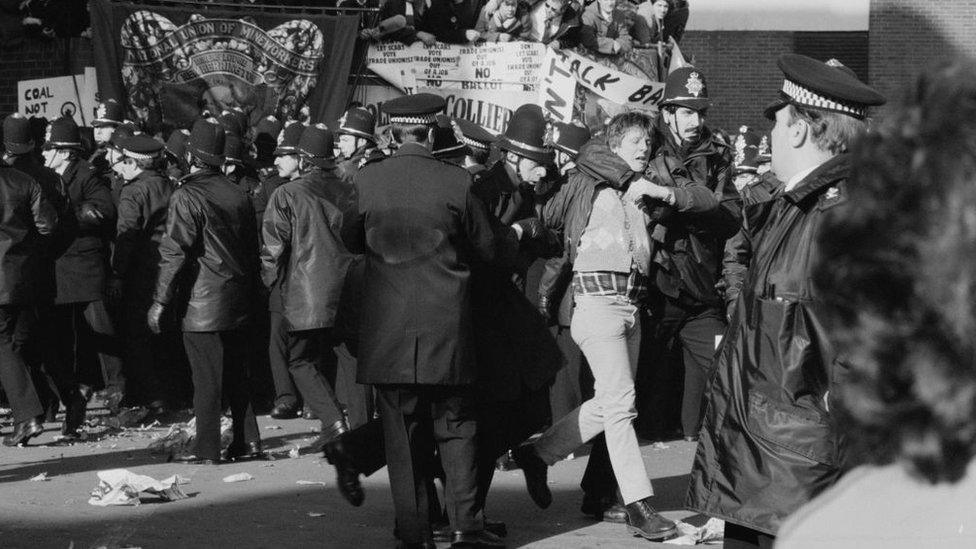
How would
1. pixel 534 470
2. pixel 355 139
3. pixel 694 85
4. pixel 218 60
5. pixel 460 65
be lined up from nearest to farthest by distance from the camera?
pixel 534 470
pixel 694 85
pixel 355 139
pixel 218 60
pixel 460 65

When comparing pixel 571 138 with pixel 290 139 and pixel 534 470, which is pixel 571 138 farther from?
pixel 290 139

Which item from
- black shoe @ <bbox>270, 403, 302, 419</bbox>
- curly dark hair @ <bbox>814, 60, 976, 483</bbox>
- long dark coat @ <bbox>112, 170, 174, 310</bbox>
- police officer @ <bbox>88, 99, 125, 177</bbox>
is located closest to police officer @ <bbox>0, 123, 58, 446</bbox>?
long dark coat @ <bbox>112, 170, 174, 310</bbox>

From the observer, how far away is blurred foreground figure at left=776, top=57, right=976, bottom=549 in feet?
5.40

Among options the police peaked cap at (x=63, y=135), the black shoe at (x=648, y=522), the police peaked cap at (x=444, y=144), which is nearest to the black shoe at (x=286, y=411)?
the police peaked cap at (x=63, y=135)

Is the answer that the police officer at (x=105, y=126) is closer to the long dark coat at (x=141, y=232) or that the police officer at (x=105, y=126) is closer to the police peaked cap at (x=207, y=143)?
the long dark coat at (x=141, y=232)

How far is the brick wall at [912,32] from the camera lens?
2992 centimetres

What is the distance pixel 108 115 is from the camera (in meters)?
12.2

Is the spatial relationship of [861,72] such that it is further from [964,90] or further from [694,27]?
[964,90]

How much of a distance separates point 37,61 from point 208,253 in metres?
5.83

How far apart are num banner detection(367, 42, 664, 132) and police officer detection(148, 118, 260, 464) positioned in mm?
4765

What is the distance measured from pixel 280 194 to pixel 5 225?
183cm

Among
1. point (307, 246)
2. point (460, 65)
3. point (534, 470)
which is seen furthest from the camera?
point (460, 65)

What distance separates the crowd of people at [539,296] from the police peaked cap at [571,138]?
0.7 inches

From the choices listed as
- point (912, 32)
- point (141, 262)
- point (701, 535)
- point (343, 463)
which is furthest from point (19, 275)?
point (912, 32)
